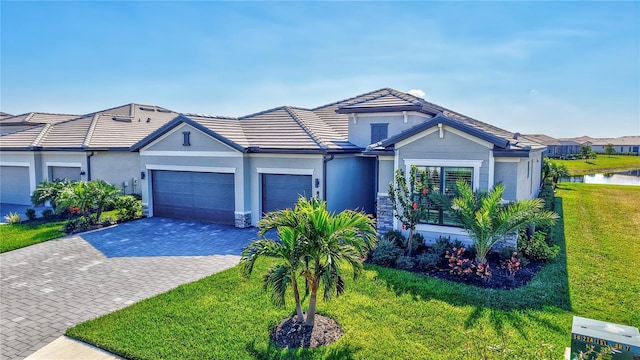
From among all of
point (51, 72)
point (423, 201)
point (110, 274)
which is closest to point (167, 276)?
point (110, 274)

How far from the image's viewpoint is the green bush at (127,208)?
17.4 metres

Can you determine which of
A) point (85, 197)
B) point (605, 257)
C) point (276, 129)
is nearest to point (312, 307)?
point (605, 257)

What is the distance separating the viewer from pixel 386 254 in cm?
1116

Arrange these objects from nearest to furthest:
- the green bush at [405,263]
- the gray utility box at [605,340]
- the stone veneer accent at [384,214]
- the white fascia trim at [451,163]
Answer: the gray utility box at [605,340] → the green bush at [405,263] → the white fascia trim at [451,163] → the stone veneer accent at [384,214]

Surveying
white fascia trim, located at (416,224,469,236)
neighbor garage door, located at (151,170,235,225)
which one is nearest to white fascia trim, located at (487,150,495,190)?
white fascia trim, located at (416,224,469,236)

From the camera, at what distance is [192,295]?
884 centimetres

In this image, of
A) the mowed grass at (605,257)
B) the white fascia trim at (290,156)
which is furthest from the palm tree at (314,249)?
the white fascia trim at (290,156)

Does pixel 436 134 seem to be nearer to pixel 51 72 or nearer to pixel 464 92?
pixel 464 92

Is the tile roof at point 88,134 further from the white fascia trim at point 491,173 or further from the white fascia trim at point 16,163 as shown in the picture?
the white fascia trim at point 491,173

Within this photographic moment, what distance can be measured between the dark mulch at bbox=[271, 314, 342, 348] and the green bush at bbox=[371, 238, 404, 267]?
396 cm

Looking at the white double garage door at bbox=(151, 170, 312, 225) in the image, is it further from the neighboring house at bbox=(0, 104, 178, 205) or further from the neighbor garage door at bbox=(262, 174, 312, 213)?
the neighboring house at bbox=(0, 104, 178, 205)

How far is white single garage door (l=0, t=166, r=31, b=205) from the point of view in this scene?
22234 millimetres

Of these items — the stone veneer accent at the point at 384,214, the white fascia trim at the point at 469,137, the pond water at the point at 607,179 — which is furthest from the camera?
the pond water at the point at 607,179

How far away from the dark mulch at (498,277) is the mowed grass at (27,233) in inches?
544
